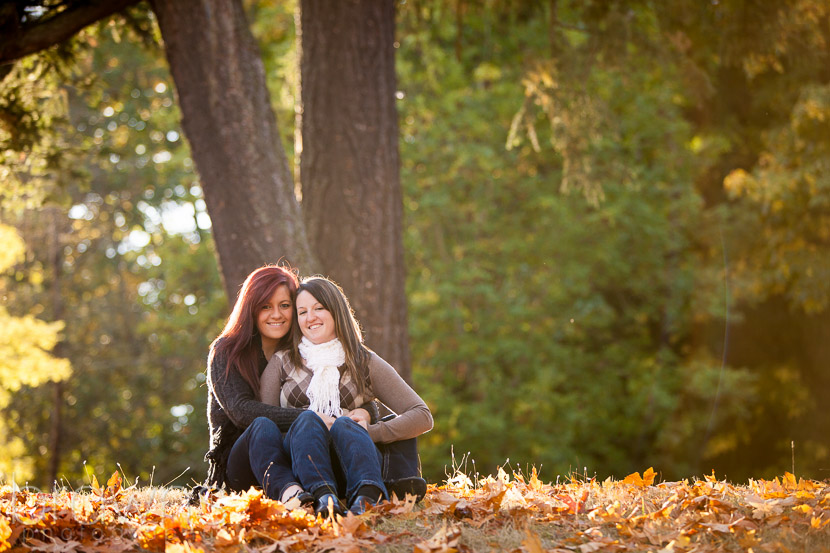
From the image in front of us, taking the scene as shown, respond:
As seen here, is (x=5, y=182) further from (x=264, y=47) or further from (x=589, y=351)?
(x=589, y=351)

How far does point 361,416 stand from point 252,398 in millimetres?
564

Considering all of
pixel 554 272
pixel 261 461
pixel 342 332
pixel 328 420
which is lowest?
pixel 554 272

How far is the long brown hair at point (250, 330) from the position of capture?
4.26m

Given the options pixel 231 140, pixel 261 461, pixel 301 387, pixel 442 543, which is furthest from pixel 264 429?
pixel 231 140

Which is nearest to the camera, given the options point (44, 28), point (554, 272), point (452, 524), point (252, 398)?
point (452, 524)

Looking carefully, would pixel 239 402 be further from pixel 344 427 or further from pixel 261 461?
pixel 344 427

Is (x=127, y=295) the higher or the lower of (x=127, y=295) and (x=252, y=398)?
the lower

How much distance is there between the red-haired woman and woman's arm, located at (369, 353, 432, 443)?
157 millimetres

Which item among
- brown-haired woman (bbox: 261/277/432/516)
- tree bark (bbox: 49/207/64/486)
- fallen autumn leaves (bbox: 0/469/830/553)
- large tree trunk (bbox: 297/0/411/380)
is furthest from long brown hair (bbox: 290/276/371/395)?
tree bark (bbox: 49/207/64/486)

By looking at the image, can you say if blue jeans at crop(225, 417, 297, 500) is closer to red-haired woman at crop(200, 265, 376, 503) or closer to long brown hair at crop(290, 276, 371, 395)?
red-haired woman at crop(200, 265, 376, 503)

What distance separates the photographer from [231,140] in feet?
18.6

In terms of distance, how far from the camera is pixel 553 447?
560 inches

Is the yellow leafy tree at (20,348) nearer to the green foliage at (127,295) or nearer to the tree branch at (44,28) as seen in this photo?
the green foliage at (127,295)

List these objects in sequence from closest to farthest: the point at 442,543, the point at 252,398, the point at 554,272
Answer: the point at 442,543, the point at 252,398, the point at 554,272
